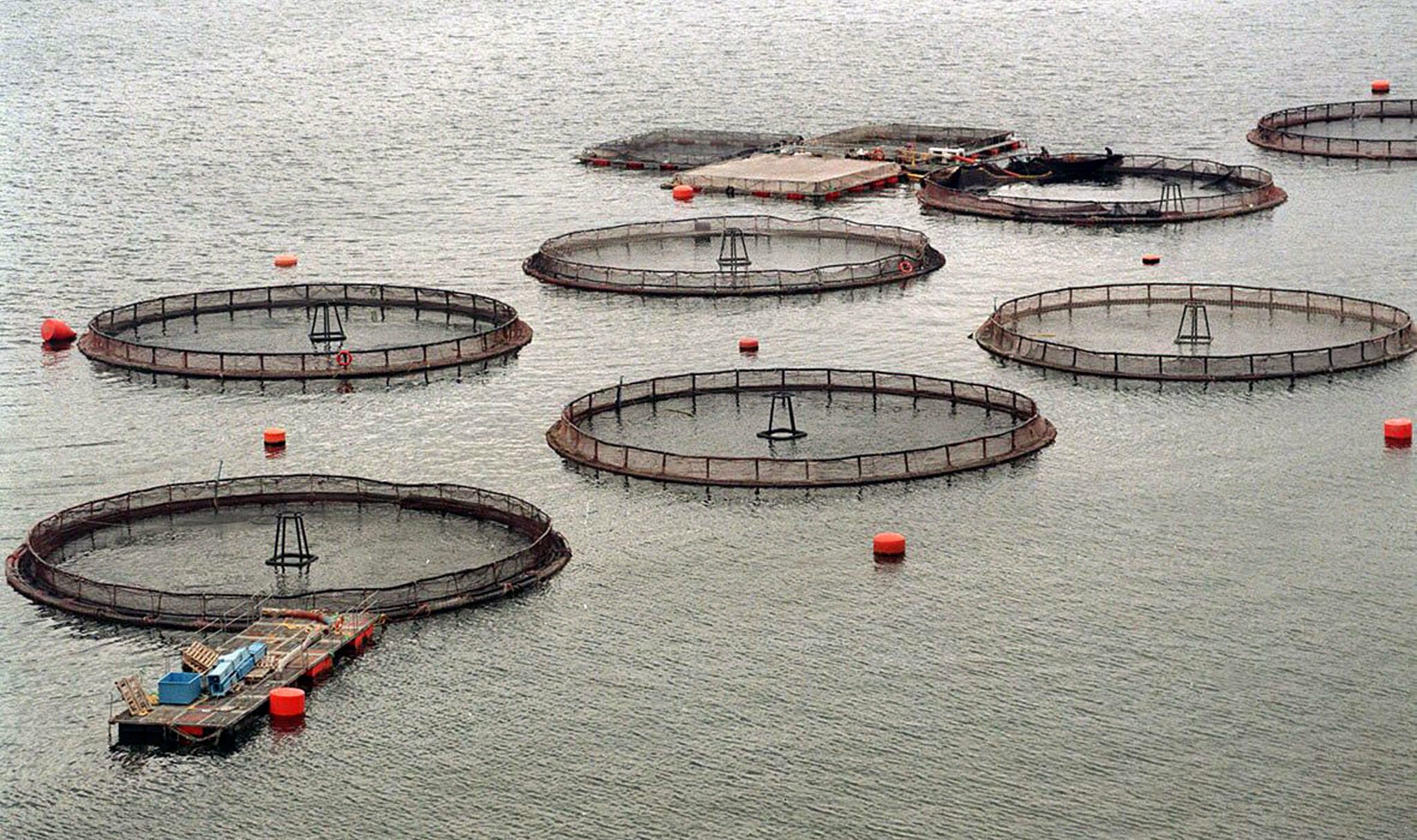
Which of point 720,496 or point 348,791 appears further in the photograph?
point 720,496

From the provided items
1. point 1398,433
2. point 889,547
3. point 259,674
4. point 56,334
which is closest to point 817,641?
point 889,547

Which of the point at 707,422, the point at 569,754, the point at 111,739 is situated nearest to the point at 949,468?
the point at 707,422

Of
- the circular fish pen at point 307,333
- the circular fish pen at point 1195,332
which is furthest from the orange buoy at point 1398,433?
the circular fish pen at point 307,333

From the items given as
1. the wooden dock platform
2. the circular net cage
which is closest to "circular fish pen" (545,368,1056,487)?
the circular net cage

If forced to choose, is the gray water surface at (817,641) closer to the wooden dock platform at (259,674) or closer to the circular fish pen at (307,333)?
the wooden dock platform at (259,674)

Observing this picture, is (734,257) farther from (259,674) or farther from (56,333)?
(259,674)

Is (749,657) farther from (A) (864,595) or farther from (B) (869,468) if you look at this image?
(B) (869,468)
